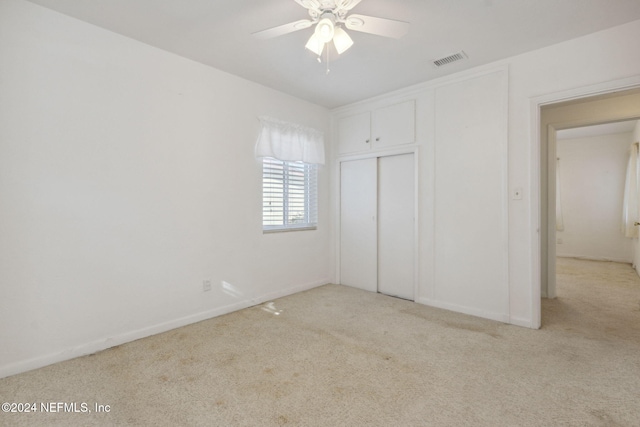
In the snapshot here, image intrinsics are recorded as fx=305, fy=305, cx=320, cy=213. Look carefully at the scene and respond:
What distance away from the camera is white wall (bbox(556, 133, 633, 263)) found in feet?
19.4

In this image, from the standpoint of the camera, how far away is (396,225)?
3.90 meters

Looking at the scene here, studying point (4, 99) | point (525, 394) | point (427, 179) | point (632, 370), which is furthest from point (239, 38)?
point (632, 370)

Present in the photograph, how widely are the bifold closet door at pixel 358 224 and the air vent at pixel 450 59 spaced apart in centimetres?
136

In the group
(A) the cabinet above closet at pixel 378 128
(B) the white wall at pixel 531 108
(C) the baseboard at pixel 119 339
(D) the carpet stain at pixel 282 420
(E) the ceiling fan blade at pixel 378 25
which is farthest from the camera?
(A) the cabinet above closet at pixel 378 128

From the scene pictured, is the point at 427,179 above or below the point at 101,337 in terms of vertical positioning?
above

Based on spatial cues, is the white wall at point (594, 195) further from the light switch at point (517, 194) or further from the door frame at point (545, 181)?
the light switch at point (517, 194)

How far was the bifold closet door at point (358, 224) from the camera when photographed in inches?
162

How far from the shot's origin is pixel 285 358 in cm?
228

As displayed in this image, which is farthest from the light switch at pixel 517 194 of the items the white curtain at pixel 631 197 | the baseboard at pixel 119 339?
the white curtain at pixel 631 197

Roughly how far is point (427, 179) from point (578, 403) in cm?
233

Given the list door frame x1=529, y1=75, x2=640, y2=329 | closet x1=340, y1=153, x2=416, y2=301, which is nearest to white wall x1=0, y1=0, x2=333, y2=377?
closet x1=340, y1=153, x2=416, y2=301

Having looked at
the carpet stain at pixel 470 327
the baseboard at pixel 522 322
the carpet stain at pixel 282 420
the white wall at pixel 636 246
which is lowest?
the carpet stain at pixel 282 420

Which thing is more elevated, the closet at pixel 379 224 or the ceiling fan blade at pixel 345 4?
the ceiling fan blade at pixel 345 4

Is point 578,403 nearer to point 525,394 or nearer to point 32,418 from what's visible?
point 525,394
